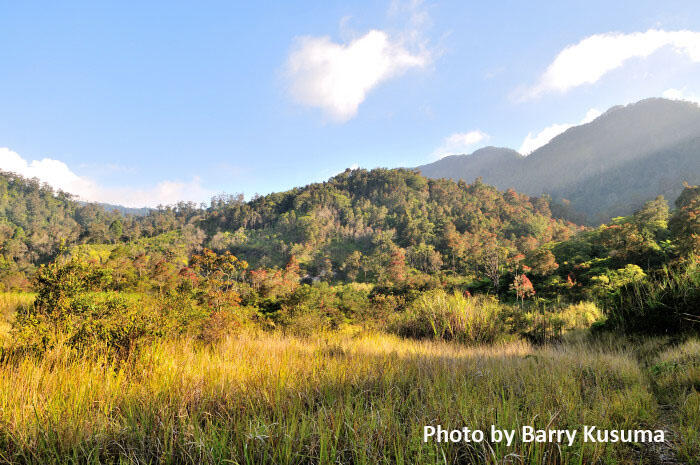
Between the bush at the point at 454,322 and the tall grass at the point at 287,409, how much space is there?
9.50 feet

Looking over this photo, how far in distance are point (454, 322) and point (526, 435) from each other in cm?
508

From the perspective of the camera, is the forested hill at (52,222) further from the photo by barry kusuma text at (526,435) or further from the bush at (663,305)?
the bush at (663,305)

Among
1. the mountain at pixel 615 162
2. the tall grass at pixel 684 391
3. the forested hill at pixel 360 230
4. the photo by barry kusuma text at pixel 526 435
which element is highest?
the mountain at pixel 615 162

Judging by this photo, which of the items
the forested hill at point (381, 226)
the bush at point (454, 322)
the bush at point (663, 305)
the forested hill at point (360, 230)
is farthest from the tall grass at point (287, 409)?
the forested hill at point (381, 226)

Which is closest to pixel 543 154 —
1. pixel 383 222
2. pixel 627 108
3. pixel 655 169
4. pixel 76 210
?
pixel 627 108

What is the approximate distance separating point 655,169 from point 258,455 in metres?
119

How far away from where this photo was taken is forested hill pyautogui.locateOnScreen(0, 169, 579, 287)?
38000mm

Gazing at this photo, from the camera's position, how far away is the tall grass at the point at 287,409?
160cm

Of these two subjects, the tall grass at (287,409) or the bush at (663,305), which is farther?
the bush at (663,305)

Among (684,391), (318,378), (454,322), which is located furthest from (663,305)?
(318,378)

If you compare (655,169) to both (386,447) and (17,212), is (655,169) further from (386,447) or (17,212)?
(17,212)

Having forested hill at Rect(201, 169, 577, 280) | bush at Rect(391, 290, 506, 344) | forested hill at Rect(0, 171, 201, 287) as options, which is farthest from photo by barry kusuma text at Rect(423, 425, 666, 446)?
forested hill at Rect(0, 171, 201, 287)

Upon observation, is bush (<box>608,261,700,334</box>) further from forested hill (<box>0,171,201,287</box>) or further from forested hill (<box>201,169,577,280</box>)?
forested hill (<box>0,171,201,287</box>)

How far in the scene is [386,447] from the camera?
1699 millimetres
